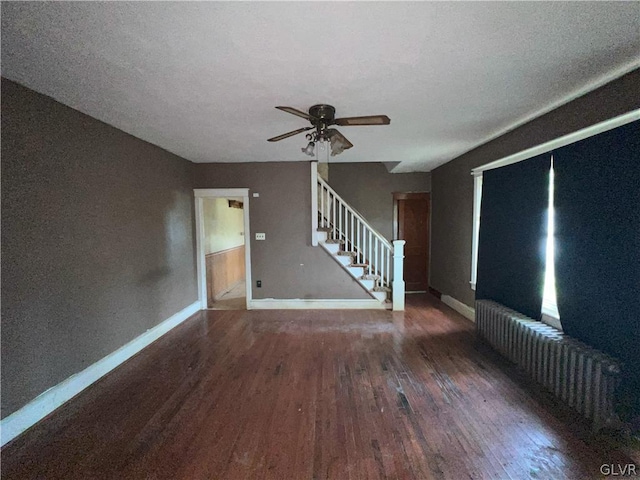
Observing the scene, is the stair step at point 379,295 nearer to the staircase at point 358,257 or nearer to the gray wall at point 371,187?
the staircase at point 358,257

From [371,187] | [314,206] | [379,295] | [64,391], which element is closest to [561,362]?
[379,295]

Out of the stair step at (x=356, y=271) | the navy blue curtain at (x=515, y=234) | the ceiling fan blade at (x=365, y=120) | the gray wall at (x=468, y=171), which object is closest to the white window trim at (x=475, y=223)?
the gray wall at (x=468, y=171)

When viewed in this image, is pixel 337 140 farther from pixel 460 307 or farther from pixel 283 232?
pixel 460 307

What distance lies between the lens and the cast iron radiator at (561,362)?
6.35ft

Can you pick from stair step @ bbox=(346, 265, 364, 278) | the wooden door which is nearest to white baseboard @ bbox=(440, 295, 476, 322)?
the wooden door

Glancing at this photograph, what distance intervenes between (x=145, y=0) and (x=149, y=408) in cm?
275

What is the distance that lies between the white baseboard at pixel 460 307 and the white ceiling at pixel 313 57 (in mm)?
2744

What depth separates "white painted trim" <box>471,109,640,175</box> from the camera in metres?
2.00

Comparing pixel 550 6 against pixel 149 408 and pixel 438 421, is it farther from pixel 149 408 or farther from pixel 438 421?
pixel 149 408

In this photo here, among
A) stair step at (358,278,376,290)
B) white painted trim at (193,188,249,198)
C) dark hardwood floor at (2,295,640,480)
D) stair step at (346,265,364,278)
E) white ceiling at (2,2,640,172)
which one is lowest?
dark hardwood floor at (2,295,640,480)

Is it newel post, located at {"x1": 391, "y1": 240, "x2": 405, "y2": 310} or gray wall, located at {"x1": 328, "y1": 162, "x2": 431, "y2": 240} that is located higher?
gray wall, located at {"x1": 328, "y1": 162, "x2": 431, "y2": 240}

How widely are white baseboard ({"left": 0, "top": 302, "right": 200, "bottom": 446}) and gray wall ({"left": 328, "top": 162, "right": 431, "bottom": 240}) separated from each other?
428cm

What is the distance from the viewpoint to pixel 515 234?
3098 millimetres

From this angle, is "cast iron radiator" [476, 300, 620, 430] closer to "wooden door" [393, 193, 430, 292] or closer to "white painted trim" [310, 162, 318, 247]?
"white painted trim" [310, 162, 318, 247]
